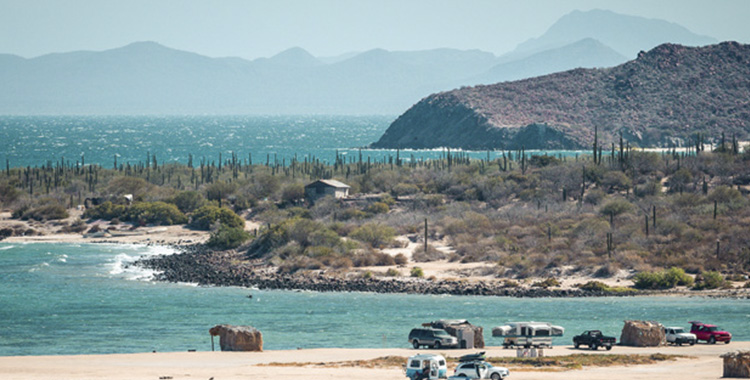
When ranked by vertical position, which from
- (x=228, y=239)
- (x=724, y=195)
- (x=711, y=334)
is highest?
A: (x=724, y=195)

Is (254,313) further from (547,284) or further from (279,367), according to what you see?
(547,284)

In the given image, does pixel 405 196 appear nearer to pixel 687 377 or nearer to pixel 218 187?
pixel 218 187

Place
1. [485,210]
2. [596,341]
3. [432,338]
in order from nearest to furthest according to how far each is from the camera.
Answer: [596,341]
[432,338]
[485,210]

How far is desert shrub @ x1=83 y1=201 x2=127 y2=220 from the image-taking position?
100312 millimetres

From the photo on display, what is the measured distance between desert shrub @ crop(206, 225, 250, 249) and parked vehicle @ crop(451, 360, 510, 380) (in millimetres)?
51496

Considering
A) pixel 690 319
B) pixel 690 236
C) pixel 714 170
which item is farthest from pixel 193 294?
pixel 714 170

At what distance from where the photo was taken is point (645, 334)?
42312 millimetres

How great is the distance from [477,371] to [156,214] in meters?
71.0

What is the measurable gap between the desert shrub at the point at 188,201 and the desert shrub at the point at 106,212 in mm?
5565

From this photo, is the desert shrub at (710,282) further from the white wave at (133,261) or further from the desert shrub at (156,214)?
the desert shrub at (156,214)

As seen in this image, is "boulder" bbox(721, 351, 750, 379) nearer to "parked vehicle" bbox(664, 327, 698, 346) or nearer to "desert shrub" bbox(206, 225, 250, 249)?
"parked vehicle" bbox(664, 327, 698, 346)

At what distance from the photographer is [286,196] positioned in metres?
104

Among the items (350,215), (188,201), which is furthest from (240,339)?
(188,201)

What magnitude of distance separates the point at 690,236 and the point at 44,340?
43.4m
